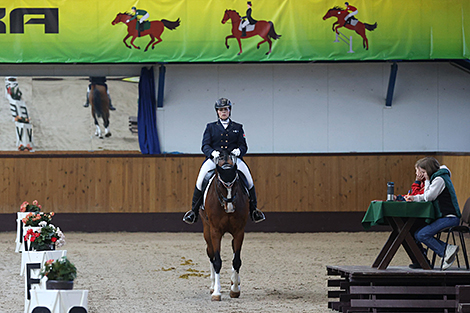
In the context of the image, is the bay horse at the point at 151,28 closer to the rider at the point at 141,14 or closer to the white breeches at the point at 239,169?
the rider at the point at 141,14

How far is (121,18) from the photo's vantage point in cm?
1204

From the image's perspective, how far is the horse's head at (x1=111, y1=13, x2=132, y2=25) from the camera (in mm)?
12016

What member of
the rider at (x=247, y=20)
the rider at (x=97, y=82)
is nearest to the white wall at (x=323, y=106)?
the rider at (x=97, y=82)

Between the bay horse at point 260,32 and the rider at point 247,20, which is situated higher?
the rider at point 247,20

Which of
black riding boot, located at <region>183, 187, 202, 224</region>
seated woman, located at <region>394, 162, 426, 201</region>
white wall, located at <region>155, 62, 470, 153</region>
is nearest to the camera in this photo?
seated woman, located at <region>394, 162, 426, 201</region>

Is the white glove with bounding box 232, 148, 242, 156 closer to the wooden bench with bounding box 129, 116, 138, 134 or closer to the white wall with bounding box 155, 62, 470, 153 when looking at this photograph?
the white wall with bounding box 155, 62, 470, 153

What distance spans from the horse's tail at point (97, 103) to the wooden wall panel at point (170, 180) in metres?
0.87

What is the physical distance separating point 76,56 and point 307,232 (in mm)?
5781

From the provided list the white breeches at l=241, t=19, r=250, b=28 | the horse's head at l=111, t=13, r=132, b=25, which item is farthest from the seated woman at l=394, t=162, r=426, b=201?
the horse's head at l=111, t=13, r=132, b=25

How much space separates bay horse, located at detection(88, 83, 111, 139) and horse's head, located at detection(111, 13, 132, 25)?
1594mm

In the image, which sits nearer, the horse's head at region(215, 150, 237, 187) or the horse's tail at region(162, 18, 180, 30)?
the horse's head at region(215, 150, 237, 187)

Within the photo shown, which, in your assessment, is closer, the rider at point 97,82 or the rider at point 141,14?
the rider at point 141,14

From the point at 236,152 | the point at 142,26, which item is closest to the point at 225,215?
the point at 236,152

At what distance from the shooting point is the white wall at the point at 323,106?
13281 mm
